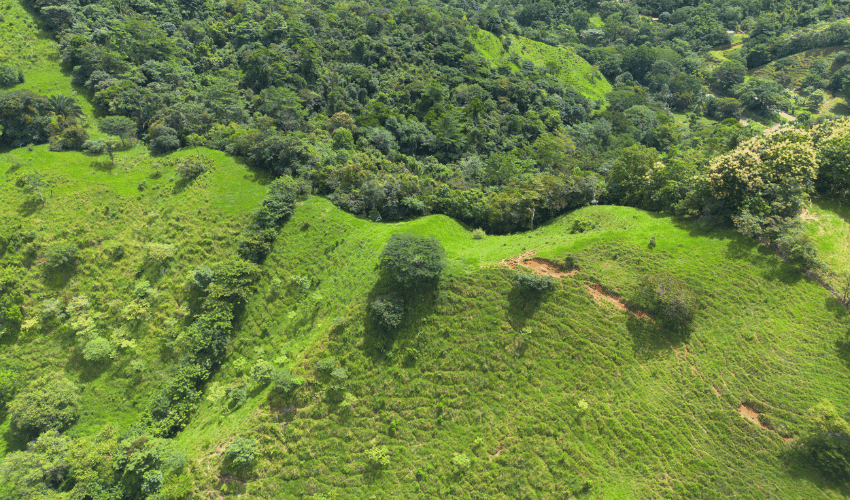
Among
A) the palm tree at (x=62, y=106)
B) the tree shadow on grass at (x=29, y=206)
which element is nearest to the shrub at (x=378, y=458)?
the tree shadow on grass at (x=29, y=206)

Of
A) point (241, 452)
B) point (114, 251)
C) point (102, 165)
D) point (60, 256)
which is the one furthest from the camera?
point (102, 165)

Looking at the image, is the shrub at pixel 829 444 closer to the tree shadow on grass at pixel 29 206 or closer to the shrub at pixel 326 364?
the shrub at pixel 326 364

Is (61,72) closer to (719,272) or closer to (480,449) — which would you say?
(480,449)

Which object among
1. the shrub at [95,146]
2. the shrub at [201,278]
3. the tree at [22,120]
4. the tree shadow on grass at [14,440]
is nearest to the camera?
the tree shadow on grass at [14,440]

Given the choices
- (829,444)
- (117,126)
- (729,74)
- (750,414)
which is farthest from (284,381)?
(729,74)

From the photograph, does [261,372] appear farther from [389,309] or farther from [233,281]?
[389,309]

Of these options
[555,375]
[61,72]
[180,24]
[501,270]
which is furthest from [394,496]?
[180,24]

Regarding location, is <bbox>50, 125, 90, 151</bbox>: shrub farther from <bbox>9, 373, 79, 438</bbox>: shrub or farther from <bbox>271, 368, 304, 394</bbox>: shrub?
<bbox>271, 368, 304, 394</bbox>: shrub
